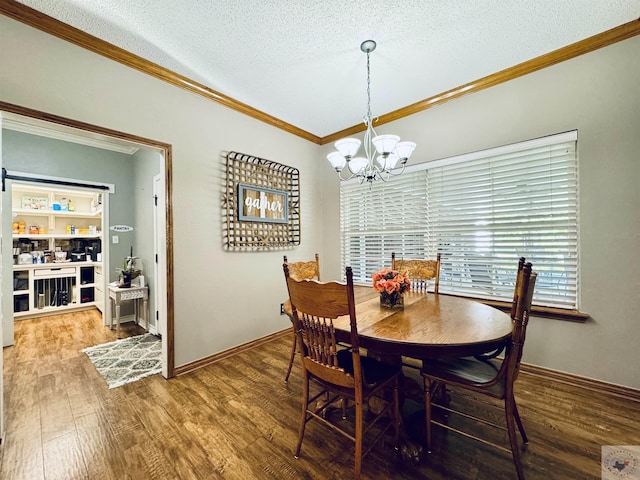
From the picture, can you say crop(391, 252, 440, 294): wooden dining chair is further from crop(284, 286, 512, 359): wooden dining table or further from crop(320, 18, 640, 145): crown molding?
crop(320, 18, 640, 145): crown molding

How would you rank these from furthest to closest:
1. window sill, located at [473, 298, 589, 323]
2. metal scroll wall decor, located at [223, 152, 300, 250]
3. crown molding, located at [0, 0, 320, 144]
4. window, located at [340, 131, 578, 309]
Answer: metal scroll wall decor, located at [223, 152, 300, 250], window, located at [340, 131, 578, 309], window sill, located at [473, 298, 589, 323], crown molding, located at [0, 0, 320, 144]

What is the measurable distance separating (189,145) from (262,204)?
1.01 meters

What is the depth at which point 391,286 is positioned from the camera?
185cm

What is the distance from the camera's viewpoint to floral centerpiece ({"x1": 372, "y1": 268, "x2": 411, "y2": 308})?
6.09ft

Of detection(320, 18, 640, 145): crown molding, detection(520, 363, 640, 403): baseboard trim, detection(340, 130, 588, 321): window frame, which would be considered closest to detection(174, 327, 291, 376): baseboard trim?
detection(340, 130, 588, 321): window frame

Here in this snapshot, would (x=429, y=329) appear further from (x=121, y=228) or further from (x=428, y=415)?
(x=121, y=228)

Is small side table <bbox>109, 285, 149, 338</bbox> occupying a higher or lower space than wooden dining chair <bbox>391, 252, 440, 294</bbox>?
lower

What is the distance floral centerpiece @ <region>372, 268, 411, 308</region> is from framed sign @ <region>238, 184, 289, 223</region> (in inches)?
72.5

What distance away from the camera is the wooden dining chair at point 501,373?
1.33m

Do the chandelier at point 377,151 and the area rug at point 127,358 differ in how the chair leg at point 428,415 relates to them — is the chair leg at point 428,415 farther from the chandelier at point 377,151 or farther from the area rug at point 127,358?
the area rug at point 127,358

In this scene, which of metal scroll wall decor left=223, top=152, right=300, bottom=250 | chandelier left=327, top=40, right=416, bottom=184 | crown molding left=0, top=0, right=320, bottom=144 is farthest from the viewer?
metal scroll wall decor left=223, top=152, right=300, bottom=250

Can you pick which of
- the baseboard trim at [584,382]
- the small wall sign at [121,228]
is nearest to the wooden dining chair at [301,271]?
the baseboard trim at [584,382]

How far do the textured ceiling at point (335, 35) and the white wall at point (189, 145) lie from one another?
24 cm

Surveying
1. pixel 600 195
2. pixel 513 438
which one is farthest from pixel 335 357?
pixel 600 195
